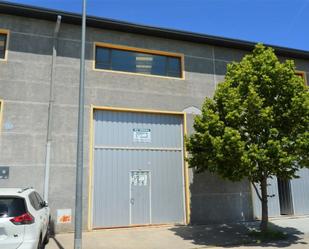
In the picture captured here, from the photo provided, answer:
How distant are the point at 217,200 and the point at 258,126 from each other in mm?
4651

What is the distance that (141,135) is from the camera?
14.0m

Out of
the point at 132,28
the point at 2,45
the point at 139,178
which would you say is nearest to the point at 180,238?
the point at 139,178

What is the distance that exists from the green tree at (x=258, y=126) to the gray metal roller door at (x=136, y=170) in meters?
2.56

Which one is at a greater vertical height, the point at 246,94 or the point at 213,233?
the point at 246,94

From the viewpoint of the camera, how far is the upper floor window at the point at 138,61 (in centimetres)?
1423

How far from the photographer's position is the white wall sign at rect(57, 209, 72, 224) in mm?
12172

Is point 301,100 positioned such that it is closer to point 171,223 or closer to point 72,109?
point 171,223

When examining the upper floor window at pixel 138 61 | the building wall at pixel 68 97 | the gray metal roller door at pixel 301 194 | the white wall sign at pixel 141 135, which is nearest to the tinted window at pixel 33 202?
the building wall at pixel 68 97

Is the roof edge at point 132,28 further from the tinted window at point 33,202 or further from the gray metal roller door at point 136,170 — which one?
the tinted window at point 33,202

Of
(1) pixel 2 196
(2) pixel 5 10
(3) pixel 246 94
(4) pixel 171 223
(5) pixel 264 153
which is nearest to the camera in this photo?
(1) pixel 2 196

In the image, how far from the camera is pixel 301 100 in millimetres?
10969

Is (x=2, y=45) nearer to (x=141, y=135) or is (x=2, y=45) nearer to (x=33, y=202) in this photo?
(x=141, y=135)

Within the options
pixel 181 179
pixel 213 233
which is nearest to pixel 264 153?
pixel 213 233

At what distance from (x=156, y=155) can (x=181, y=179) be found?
143 cm
